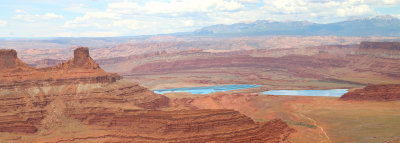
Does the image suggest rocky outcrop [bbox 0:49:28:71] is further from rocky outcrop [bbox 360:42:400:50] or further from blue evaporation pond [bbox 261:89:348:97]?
rocky outcrop [bbox 360:42:400:50]

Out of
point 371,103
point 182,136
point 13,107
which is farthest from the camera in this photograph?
A: point 371,103

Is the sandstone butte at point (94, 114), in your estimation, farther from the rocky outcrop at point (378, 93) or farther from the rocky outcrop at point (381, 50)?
the rocky outcrop at point (381, 50)

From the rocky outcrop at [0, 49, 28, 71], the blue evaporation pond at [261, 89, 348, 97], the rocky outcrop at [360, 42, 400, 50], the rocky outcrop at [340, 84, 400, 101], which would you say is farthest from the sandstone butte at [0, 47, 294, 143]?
the rocky outcrop at [360, 42, 400, 50]

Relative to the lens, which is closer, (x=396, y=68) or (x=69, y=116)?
(x=69, y=116)

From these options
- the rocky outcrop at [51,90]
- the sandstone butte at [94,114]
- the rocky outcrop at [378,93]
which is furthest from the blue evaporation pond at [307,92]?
the rocky outcrop at [51,90]

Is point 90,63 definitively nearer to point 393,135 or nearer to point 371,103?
point 393,135

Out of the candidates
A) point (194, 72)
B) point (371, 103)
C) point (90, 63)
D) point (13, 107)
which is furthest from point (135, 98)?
point (194, 72)
